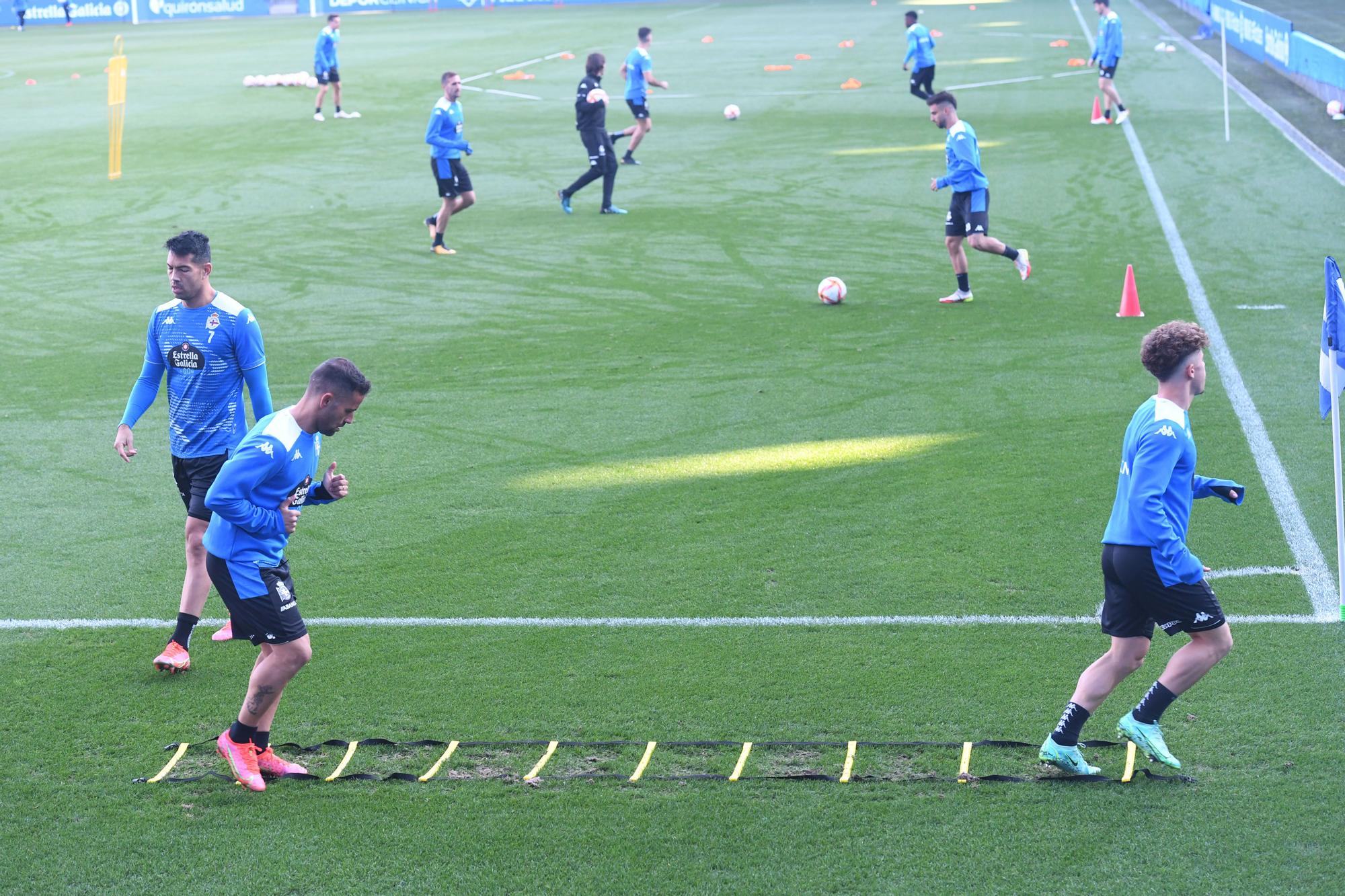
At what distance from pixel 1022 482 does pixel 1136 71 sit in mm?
29395

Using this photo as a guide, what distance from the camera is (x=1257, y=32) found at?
37.9 meters

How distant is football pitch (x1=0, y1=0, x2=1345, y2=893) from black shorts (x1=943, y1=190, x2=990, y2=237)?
806mm

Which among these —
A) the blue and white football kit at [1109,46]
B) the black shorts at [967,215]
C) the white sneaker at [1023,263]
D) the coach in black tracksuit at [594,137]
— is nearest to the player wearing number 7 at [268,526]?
the black shorts at [967,215]

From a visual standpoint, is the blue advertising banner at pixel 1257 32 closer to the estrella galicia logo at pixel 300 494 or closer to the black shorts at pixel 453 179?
the black shorts at pixel 453 179

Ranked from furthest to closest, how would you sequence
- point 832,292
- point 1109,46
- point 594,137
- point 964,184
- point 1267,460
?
1. point 1109,46
2. point 594,137
3. point 832,292
4. point 964,184
5. point 1267,460

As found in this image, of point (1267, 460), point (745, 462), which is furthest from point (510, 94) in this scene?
point (1267, 460)

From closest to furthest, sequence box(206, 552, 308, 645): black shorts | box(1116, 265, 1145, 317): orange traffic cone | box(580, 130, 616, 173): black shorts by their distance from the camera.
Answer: box(206, 552, 308, 645): black shorts, box(1116, 265, 1145, 317): orange traffic cone, box(580, 130, 616, 173): black shorts

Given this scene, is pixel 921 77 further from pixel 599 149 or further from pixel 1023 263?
pixel 1023 263

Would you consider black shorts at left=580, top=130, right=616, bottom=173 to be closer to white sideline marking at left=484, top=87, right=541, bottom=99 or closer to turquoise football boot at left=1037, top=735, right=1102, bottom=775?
white sideline marking at left=484, top=87, right=541, bottom=99

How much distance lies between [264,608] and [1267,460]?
24.5ft

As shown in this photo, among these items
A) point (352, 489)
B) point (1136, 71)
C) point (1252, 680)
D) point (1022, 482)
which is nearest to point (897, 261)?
point (1022, 482)

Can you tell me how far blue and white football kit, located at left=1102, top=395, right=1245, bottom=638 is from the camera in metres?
5.65

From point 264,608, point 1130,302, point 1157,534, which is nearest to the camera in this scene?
point 1157,534

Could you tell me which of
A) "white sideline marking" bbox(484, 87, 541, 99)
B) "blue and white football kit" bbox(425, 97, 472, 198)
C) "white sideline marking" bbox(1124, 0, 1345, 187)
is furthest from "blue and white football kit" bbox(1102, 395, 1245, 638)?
"white sideline marking" bbox(484, 87, 541, 99)
